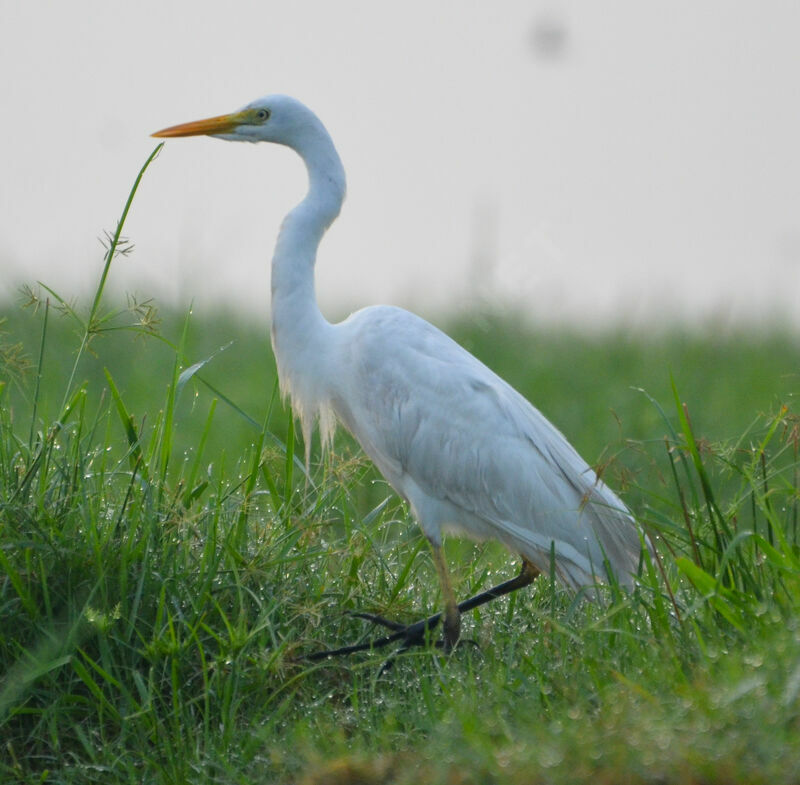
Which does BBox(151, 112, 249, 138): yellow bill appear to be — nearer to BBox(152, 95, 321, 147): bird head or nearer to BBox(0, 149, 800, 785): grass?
BBox(152, 95, 321, 147): bird head

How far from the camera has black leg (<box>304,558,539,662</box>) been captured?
348 centimetres

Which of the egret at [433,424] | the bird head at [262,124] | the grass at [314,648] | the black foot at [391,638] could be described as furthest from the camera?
the bird head at [262,124]

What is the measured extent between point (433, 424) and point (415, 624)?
0.74 m

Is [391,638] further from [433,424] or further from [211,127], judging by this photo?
[211,127]

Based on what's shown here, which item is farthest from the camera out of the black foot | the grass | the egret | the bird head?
the bird head

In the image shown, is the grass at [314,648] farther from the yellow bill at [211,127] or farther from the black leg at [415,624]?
the yellow bill at [211,127]

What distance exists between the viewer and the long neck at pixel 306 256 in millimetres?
4152

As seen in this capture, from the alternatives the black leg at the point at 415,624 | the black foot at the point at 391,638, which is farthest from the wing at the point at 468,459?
the black foot at the point at 391,638

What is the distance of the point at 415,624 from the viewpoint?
12.1 ft

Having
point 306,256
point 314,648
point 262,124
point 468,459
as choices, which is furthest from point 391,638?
point 262,124

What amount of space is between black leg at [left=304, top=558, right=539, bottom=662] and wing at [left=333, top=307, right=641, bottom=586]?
0.40ft

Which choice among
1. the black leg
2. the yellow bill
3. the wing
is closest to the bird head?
the yellow bill

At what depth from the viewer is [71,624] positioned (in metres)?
3.09

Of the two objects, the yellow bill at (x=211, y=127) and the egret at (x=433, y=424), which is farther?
the yellow bill at (x=211, y=127)
